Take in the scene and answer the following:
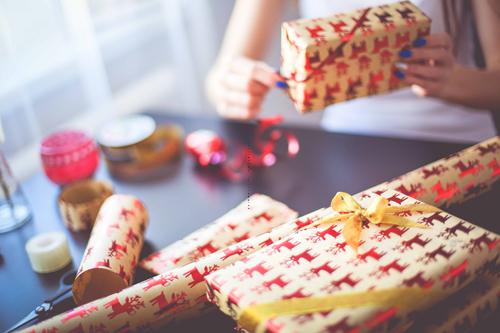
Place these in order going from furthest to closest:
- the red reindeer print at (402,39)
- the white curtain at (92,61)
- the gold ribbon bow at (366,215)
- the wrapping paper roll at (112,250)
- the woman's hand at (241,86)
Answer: the white curtain at (92,61)
the woman's hand at (241,86)
the red reindeer print at (402,39)
the wrapping paper roll at (112,250)
the gold ribbon bow at (366,215)

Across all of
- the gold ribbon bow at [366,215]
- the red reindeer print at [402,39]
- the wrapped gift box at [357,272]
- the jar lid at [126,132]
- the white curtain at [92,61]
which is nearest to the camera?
the wrapped gift box at [357,272]

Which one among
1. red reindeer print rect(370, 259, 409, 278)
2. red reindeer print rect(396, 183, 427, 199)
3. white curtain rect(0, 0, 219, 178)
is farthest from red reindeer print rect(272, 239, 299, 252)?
white curtain rect(0, 0, 219, 178)

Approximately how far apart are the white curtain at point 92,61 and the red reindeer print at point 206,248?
33.4 inches

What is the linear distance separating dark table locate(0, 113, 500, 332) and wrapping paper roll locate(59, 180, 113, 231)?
22 mm

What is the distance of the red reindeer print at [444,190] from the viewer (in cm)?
75

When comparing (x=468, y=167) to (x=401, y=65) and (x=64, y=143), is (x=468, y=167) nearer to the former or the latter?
(x=401, y=65)

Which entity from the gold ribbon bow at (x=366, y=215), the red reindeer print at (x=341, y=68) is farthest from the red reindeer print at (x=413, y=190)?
the red reindeer print at (x=341, y=68)

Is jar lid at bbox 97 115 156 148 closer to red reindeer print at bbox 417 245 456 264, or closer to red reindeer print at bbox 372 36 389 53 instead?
red reindeer print at bbox 372 36 389 53

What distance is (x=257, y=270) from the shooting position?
58 cm

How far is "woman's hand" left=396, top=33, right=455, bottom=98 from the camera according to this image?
2.73 ft

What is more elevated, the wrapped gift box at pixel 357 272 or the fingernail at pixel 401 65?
the fingernail at pixel 401 65

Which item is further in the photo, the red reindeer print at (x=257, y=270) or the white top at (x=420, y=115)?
the white top at (x=420, y=115)

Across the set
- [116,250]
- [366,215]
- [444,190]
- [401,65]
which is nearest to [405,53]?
[401,65]

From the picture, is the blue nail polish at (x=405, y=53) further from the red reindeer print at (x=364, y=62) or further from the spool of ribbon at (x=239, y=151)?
the spool of ribbon at (x=239, y=151)
